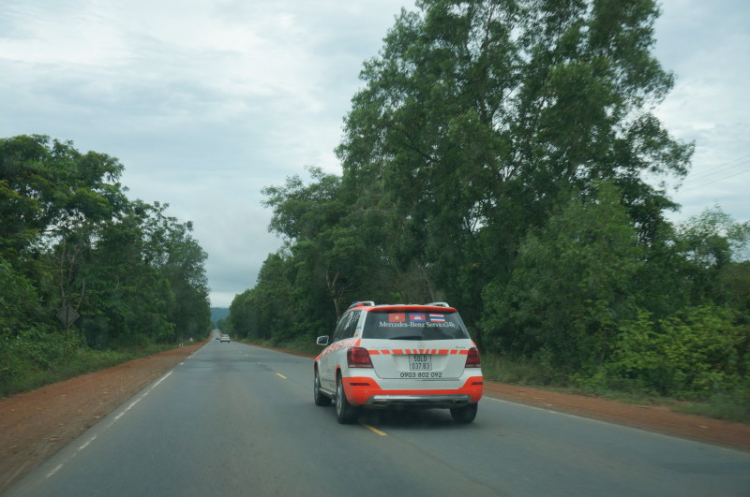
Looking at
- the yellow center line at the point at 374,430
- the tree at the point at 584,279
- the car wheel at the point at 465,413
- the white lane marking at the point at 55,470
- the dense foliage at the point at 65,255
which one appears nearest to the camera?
the white lane marking at the point at 55,470

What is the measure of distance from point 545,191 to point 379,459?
20.4 metres

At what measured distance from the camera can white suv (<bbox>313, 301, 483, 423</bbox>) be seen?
31.8 ft

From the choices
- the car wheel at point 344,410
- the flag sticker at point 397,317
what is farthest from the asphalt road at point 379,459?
the flag sticker at point 397,317

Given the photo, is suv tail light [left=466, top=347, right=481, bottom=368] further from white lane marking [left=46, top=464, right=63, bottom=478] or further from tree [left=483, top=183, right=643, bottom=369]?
tree [left=483, top=183, right=643, bottom=369]

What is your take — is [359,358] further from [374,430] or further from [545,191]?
[545,191]

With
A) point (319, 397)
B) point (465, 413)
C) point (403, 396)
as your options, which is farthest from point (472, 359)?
point (319, 397)

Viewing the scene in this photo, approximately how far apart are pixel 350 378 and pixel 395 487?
3.77 m

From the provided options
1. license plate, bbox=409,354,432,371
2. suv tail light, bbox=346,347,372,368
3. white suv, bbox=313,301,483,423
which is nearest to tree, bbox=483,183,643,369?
white suv, bbox=313,301,483,423

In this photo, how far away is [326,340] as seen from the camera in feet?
42.3

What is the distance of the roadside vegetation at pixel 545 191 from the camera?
18719 millimetres

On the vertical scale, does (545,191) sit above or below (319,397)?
above

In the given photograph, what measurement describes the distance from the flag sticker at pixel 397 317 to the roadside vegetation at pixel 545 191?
26.7 ft

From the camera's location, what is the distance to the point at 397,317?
10156 mm

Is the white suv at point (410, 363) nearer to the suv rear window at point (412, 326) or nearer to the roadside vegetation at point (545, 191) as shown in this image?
the suv rear window at point (412, 326)
